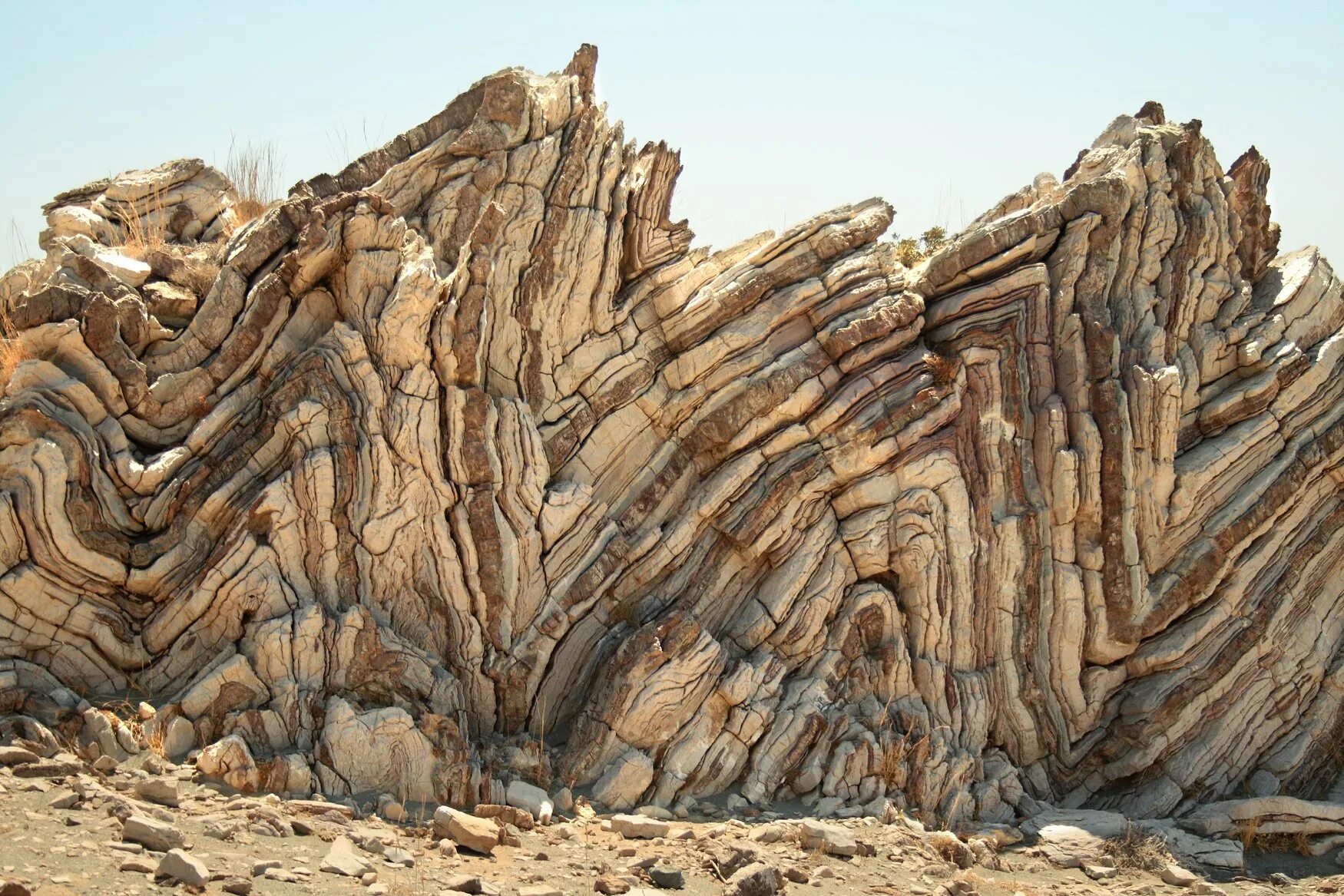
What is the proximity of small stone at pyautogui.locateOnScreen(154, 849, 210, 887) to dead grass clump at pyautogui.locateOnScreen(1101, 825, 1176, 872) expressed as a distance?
8969 millimetres

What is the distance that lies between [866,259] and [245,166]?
8.09m

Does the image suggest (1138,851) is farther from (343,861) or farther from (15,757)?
(15,757)

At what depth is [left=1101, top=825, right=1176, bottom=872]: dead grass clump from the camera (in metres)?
14.0

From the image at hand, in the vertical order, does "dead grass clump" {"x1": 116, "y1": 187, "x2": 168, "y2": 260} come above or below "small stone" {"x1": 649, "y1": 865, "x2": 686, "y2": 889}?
above

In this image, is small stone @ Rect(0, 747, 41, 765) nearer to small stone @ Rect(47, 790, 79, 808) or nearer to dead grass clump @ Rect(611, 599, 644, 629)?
small stone @ Rect(47, 790, 79, 808)

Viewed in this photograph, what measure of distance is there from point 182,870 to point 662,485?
23.3 feet

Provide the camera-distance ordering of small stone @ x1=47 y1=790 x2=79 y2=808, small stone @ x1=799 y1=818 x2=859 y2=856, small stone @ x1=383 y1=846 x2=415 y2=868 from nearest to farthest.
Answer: small stone @ x1=47 y1=790 x2=79 y2=808
small stone @ x1=383 y1=846 x2=415 y2=868
small stone @ x1=799 y1=818 x2=859 y2=856

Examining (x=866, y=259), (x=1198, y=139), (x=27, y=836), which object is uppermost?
(x=1198, y=139)

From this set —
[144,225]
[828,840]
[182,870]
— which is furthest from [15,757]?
[828,840]

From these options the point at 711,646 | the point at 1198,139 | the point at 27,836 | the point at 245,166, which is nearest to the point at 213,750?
the point at 27,836

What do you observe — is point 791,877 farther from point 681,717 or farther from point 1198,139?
point 1198,139

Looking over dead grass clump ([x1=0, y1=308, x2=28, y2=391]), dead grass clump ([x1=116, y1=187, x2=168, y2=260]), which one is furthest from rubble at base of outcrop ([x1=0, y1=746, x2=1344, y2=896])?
dead grass clump ([x1=116, y1=187, x2=168, y2=260])

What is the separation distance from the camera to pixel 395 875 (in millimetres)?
10844

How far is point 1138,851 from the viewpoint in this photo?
14148 mm
